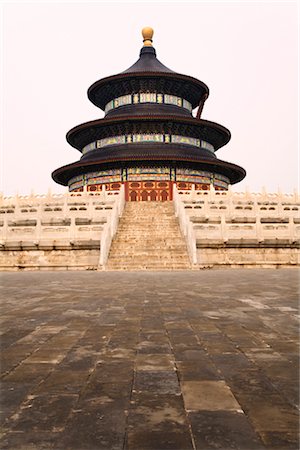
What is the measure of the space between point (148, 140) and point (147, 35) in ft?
53.2

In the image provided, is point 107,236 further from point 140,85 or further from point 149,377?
point 140,85

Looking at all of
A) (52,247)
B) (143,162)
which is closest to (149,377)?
(52,247)

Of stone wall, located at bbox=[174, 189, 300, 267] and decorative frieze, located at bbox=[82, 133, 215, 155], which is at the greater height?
decorative frieze, located at bbox=[82, 133, 215, 155]

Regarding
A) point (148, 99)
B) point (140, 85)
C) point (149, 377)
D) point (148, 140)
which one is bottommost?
point (149, 377)

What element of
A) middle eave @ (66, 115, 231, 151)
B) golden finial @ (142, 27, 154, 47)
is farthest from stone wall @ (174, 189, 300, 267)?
golden finial @ (142, 27, 154, 47)

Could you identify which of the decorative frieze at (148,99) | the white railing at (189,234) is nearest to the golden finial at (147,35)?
the decorative frieze at (148,99)

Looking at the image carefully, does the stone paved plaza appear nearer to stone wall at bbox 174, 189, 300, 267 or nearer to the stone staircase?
the stone staircase

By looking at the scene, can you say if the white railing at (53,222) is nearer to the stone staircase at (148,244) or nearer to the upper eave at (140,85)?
the stone staircase at (148,244)

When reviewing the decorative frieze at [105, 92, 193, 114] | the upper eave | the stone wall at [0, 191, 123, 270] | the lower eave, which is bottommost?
the stone wall at [0, 191, 123, 270]

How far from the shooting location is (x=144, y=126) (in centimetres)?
3691

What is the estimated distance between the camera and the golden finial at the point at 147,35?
1768 inches

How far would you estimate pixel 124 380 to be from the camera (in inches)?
115

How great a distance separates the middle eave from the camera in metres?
35.3

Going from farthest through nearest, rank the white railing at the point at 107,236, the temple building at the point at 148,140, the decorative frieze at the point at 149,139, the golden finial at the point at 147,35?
the golden finial at the point at 147,35
the decorative frieze at the point at 149,139
the temple building at the point at 148,140
the white railing at the point at 107,236
